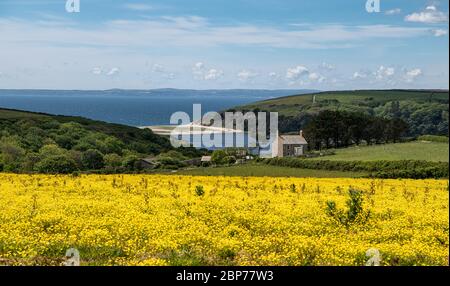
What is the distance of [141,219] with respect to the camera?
18781 mm

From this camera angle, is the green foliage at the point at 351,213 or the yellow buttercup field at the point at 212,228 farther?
the green foliage at the point at 351,213

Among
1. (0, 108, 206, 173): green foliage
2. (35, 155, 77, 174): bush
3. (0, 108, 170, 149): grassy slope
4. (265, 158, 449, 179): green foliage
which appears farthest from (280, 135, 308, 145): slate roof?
(35, 155, 77, 174): bush

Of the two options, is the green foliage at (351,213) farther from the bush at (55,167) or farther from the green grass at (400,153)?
the green grass at (400,153)

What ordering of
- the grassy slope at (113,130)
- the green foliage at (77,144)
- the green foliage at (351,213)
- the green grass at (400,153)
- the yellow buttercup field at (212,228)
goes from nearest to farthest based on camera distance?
the yellow buttercup field at (212,228) → the green foliage at (351,213) → the green foliage at (77,144) → the green grass at (400,153) → the grassy slope at (113,130)

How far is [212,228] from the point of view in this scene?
18.1 metres

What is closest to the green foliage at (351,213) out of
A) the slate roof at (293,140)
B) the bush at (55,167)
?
the bush at (55,167)

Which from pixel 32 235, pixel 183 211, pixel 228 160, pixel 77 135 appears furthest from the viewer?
pixel 77 135

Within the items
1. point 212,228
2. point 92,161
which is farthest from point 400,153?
point 212,228

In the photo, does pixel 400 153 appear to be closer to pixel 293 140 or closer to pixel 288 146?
pixel 288 146

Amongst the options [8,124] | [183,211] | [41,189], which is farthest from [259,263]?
[8,124]

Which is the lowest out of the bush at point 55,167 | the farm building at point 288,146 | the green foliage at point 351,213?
the farm building at point 288,146

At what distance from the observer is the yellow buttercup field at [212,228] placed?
14.5m

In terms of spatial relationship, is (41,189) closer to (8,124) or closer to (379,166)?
(379,166)

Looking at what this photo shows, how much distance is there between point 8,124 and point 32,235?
11048cm
